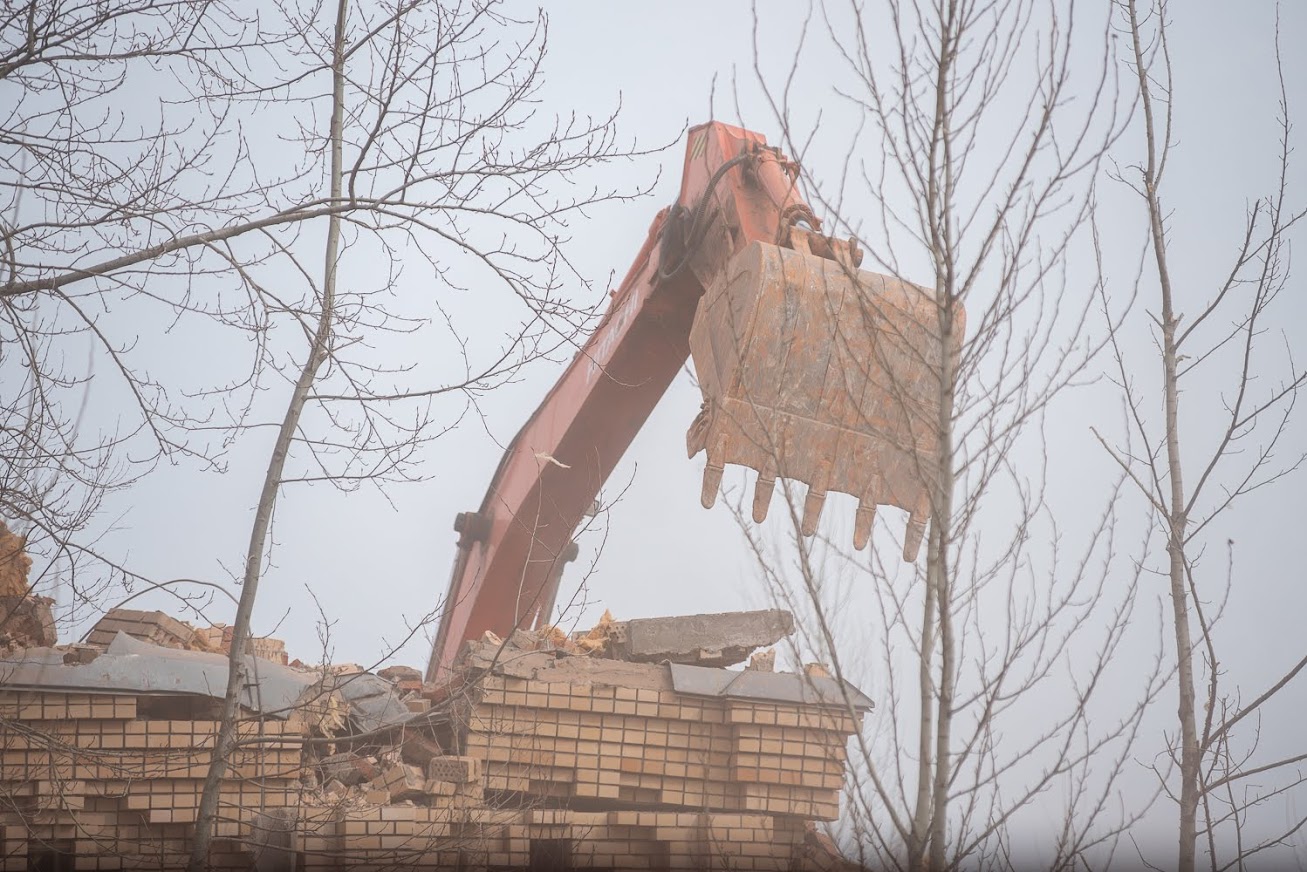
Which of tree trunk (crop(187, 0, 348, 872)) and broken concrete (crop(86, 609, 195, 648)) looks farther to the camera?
broken concrete (crop(86, 609, 195, 648))

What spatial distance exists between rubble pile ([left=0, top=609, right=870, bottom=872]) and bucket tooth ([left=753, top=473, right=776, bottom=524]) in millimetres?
993

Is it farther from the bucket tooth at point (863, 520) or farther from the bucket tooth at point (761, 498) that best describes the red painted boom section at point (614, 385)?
the bucket tooth at point (863, 520)

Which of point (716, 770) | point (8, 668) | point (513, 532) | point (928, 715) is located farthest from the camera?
point (513, 532)

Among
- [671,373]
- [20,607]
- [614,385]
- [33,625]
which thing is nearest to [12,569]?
[20,607]

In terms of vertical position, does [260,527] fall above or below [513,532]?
below

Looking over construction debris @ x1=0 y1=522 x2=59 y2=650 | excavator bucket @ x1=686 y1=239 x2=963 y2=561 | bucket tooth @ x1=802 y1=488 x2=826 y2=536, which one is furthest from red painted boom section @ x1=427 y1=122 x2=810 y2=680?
construction debris @ x1=0 y1=522 x2=59 y2=650

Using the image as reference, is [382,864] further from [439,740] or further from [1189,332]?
[1189,332]

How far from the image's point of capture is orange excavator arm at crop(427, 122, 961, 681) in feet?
19.2

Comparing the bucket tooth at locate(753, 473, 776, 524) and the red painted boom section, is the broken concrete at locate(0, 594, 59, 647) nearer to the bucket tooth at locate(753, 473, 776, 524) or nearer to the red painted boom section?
the red painted boom section

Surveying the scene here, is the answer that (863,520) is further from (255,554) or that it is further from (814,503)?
(255,554)

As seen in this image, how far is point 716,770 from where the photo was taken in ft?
22.2

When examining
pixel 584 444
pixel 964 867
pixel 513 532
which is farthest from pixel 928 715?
pixel 513 532

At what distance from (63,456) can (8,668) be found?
1602 millimetres

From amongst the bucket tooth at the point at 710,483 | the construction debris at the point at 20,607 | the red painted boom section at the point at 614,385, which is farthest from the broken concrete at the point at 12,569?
the bucket tooth at the point at 710,483
